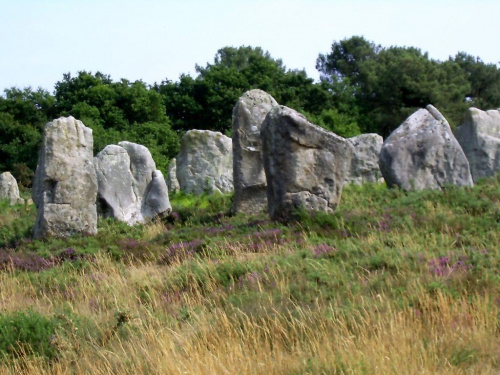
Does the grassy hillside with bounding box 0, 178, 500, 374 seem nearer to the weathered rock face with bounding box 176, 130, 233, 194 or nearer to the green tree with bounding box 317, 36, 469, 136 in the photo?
the weathered rock face with bounding box 176, 130, 233, 194

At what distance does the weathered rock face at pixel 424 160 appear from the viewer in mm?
20016

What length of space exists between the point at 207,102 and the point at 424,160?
28130 mm

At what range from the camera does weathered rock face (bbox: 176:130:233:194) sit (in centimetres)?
2731

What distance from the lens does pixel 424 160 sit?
2011 cm

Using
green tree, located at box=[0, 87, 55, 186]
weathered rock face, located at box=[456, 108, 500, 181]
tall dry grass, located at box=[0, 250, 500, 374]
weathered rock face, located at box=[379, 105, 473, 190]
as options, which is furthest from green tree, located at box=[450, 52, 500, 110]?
tall dry grass, located at box=[0, 250, 500, 374]

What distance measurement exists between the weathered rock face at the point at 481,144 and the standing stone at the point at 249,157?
25.6 feet

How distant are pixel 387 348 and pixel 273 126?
9443 millimetres

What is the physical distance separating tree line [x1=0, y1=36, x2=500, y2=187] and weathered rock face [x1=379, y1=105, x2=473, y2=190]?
2322 centimetres

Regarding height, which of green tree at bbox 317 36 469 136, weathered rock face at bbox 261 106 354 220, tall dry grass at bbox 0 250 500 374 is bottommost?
tall dry grass at bbox 0 250 500 374

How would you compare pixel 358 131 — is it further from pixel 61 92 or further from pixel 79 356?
pixel 79 356

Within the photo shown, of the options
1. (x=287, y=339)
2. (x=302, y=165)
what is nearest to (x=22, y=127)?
(x=302, y=165)

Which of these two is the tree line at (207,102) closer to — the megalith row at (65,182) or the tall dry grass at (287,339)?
the megalith row at (65,182)

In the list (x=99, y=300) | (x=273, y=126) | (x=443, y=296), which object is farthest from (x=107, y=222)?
(x=443, y=296)

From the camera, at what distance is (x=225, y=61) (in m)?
70.9
